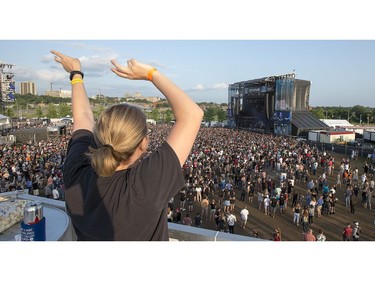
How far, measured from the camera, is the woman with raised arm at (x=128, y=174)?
1053 millimetres

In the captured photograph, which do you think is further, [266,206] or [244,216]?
[266,206]

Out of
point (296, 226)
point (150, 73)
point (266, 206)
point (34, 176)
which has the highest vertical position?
point (150, 73)

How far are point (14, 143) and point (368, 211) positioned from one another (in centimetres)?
2864

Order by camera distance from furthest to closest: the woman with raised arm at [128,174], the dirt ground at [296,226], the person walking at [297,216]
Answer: the person walking at [297,216], the dirt ground at [296,226], the woman with raised arm at [128,174]

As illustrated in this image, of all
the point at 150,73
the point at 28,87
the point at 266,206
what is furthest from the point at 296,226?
the point at 28,87

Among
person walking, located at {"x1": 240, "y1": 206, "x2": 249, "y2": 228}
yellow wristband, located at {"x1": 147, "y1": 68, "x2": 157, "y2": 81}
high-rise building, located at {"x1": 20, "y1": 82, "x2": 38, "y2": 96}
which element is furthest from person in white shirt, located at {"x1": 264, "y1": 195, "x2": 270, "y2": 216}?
high-rise building, located at {"x1": 20, "y1": 82, "x2": 38, "y2": 96}

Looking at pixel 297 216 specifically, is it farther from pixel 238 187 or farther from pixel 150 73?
pixel 150 73

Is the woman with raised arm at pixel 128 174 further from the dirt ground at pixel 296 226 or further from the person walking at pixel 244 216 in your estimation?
the person walking at pixel 244 216

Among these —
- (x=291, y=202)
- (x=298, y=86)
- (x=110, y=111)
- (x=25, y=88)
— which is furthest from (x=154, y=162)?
(x=25, y=88)

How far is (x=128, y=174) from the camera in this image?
1104 mm

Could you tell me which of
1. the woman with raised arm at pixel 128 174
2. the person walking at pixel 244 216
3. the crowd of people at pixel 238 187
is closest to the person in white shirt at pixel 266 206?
the crowd of people at pixel 238 187

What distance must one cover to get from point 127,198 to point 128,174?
9 centimetres

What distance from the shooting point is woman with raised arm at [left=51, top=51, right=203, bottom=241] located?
1053 mm

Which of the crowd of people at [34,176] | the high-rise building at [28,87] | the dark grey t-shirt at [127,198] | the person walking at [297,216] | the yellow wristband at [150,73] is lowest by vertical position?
the person walking at [297,216]
